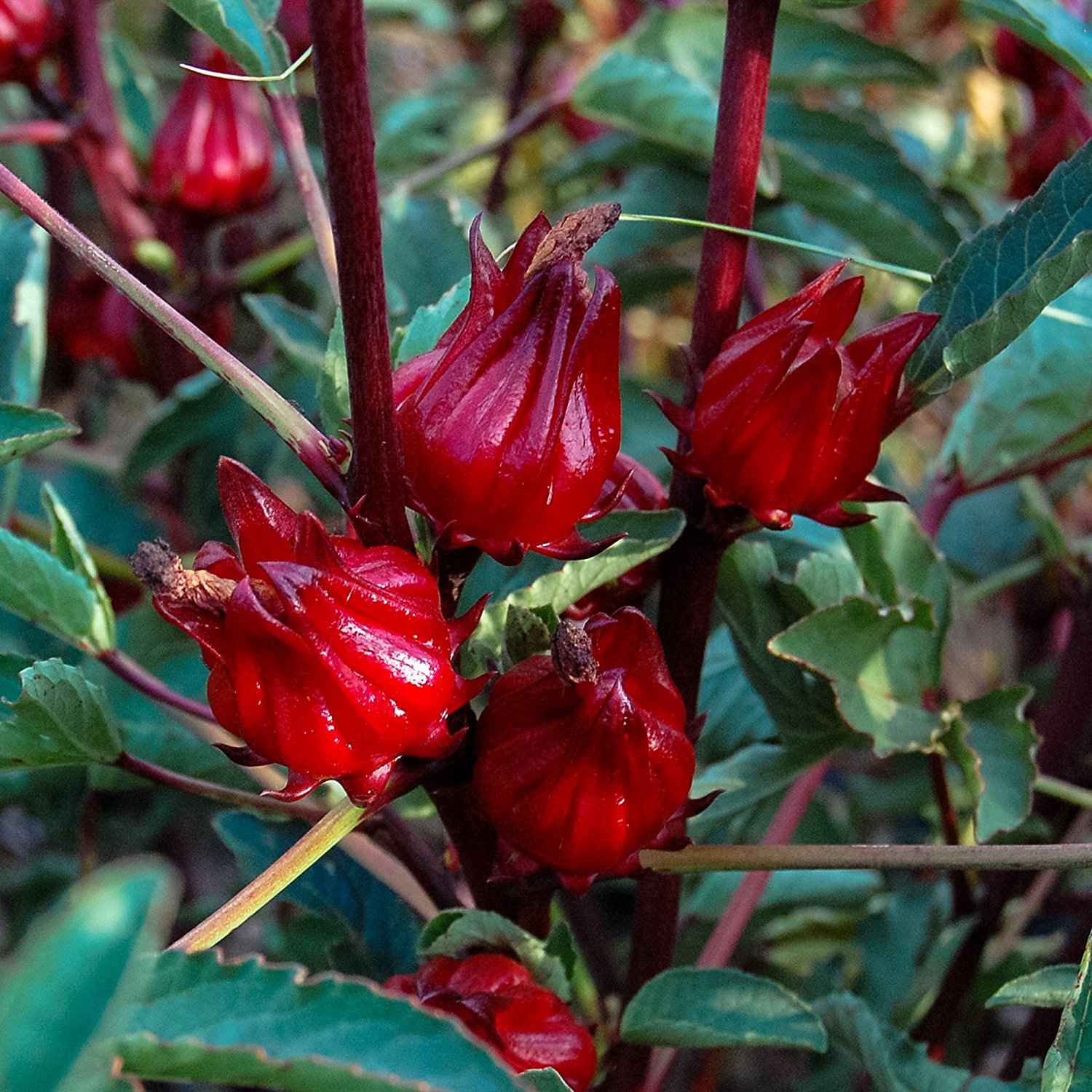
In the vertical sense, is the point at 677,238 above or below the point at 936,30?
below

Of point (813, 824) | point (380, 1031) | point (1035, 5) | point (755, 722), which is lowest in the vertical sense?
point (813, 824)

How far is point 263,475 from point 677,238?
15.4 inches

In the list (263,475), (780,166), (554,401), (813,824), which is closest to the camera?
(554,401)

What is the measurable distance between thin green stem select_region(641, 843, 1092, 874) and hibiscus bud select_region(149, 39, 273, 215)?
662 millimetres

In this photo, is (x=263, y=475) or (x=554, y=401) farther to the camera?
(x=263, y=475)

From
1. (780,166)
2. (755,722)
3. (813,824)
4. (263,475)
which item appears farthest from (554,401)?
(263,475)

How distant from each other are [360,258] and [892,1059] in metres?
0.45

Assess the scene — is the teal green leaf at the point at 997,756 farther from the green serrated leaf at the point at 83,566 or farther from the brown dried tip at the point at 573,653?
the green serrated leaf at the point at 83,566

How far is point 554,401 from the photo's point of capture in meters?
0.36

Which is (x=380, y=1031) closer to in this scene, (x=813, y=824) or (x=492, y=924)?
(x=492, y=924)

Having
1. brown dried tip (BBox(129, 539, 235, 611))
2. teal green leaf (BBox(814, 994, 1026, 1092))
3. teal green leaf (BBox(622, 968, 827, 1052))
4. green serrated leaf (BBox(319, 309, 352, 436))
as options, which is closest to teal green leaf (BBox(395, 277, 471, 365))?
green serrated leaf (BBox(319, 309, 352, 436))

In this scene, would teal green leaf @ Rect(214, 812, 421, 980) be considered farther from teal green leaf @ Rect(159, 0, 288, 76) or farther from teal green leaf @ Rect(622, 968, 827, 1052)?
teal green leaf @ Rect(159, 0, 288, 76)

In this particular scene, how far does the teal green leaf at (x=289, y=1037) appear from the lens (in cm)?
27

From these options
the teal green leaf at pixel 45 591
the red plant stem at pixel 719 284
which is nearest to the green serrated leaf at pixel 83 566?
the teal green leaf at pixel 45 591
